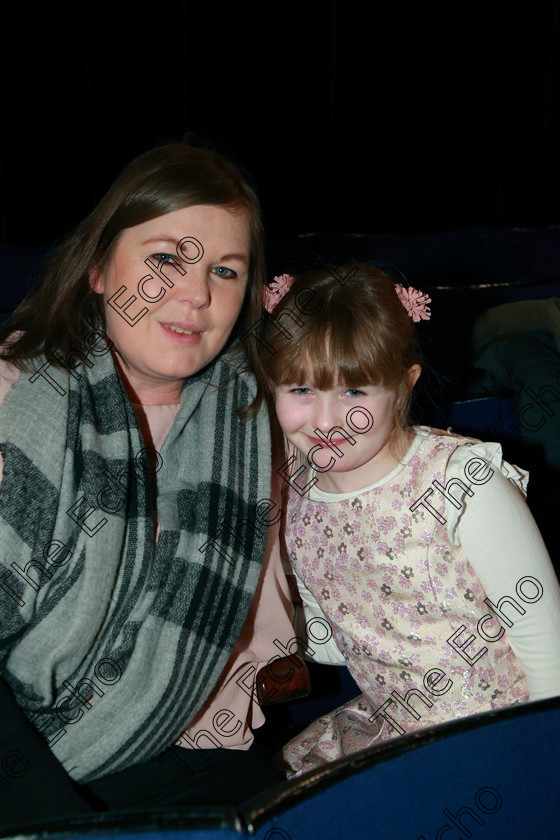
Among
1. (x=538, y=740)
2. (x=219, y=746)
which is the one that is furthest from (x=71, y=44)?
(x=538, y=740)

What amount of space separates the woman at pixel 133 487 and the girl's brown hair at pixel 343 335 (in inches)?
3.3

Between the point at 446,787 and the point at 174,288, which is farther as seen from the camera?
the point at 174,288

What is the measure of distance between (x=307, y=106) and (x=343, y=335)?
190cm

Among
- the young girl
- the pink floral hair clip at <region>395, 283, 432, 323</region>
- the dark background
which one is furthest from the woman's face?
the dark background

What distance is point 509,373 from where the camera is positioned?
152cm

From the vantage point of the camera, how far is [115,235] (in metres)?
1.16

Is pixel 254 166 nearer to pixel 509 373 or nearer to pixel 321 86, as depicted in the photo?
pixel 321 86

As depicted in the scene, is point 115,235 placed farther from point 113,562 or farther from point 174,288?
point 113,562

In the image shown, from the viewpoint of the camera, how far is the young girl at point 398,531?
3.51 ft

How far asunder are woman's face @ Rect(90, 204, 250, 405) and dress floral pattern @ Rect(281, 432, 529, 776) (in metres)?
0.33

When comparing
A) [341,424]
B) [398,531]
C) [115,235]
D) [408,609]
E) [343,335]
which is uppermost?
[115,235]

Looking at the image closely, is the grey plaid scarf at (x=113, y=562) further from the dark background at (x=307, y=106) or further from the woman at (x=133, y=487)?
the dark background at (x=307, y=106)

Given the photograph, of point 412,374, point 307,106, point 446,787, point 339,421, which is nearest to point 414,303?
point 412,374

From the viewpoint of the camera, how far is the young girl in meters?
1.07
